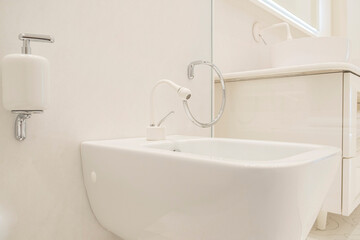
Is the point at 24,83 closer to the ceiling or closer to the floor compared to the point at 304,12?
closer to the floor

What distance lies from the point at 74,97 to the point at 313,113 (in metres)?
0.79

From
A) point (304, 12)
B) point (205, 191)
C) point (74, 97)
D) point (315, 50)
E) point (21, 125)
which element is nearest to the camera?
point (205, 191)

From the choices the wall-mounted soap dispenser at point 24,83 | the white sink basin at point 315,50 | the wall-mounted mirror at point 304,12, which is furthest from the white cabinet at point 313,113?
the wall-mounted soap dispenser at point 24,83

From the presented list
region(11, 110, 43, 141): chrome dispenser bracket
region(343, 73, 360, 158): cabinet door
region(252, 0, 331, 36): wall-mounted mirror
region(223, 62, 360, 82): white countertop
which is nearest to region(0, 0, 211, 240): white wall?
region(11, 110, 43, 141): chrome dispenser bracket

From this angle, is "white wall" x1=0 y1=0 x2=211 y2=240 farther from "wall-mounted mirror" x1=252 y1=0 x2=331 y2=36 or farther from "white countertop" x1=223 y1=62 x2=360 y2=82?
"wall-mounted mirror" x1=252 y1=0 x2=331 y2=36

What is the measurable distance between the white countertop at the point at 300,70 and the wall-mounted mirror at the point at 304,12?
574 mm

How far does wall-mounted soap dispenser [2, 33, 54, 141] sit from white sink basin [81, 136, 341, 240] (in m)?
0.18

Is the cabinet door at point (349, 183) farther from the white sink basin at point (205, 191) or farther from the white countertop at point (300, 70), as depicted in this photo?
the white sink basin at point (205, 191)

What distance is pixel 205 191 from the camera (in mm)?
479

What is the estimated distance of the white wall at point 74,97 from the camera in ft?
2.10

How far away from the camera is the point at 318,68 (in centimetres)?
98

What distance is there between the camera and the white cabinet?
99 centimetres

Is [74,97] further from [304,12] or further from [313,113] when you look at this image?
[304,12]

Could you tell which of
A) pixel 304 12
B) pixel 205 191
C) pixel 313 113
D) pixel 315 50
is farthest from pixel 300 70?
pixel 304 12
